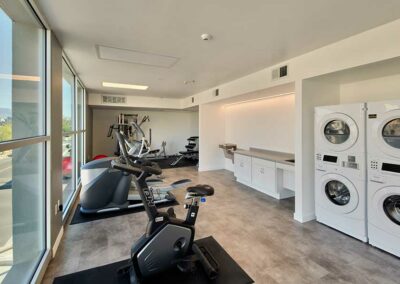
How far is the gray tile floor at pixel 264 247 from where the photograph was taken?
6.59ft

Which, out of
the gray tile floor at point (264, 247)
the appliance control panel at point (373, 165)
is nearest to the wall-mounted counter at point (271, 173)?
the gray tile floor at point (264, 247)

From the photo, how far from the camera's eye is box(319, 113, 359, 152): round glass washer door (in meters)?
2.63

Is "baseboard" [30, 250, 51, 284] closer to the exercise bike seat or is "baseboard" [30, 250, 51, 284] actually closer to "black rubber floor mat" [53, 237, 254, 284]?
"black rubber floor mat" [53, 237, 254, 284]

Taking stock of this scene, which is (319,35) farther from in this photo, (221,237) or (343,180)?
(221,237)

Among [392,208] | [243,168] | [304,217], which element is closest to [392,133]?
[392,208]

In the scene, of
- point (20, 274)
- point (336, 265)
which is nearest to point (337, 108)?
point (336, 265)

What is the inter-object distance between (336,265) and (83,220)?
133 inches

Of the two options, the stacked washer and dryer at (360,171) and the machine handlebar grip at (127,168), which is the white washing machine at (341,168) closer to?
the stacked washer and dryer at (360,171)

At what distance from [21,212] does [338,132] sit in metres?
3.79

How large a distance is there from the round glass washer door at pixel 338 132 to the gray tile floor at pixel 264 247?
3.95 ft

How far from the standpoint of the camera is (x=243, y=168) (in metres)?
5.01

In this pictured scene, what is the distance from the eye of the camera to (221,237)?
2.68m

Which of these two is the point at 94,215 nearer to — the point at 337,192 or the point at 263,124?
the point at 337,192

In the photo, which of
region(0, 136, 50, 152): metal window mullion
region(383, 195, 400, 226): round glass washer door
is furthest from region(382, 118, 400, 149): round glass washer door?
region(0, 136, 50, 152): metal window mullion
